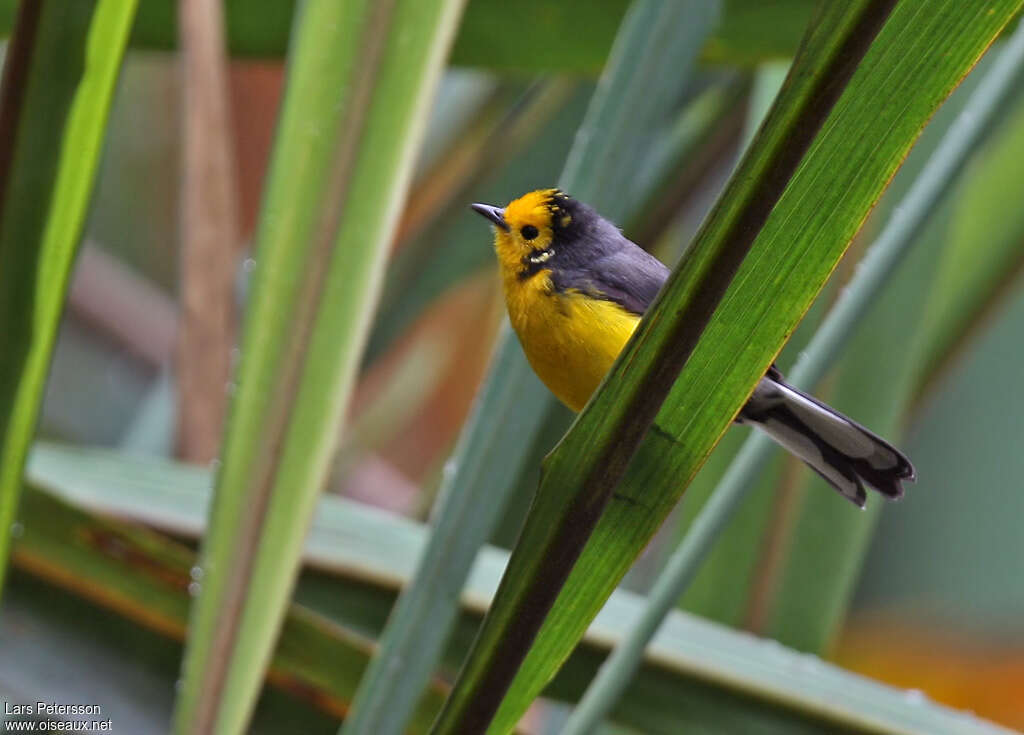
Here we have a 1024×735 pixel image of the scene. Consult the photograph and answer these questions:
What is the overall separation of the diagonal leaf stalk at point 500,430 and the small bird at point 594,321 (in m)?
0.05

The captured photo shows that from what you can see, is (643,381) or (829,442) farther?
(829,442)

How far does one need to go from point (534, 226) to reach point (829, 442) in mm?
389

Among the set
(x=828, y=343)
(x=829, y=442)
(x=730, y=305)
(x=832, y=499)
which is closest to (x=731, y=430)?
(x=832, y=499)

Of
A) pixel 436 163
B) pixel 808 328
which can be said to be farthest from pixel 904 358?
pixel 436 163

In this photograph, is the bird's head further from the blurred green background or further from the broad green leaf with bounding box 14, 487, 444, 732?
the broad green leaf with bounding box 14, 487, 444, 732

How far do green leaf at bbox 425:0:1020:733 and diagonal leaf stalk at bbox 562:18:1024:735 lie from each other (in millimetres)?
103

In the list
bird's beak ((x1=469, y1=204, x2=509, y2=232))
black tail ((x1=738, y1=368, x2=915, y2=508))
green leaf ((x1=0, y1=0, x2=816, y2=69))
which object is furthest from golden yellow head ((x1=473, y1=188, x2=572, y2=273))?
black tail ((x1=738, y1=368, x2=915, y2=508))

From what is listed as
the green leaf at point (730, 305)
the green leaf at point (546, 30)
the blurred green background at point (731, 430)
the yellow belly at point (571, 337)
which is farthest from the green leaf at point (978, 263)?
the green leaf at point (730, 305)

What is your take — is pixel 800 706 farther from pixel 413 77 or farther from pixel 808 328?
pixel 413 77

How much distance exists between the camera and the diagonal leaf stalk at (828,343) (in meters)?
0.61

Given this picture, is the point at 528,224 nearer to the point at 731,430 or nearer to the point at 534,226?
the point at 534,226

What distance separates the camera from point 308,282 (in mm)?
722

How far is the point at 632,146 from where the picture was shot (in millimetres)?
701

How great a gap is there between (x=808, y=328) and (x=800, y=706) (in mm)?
370
